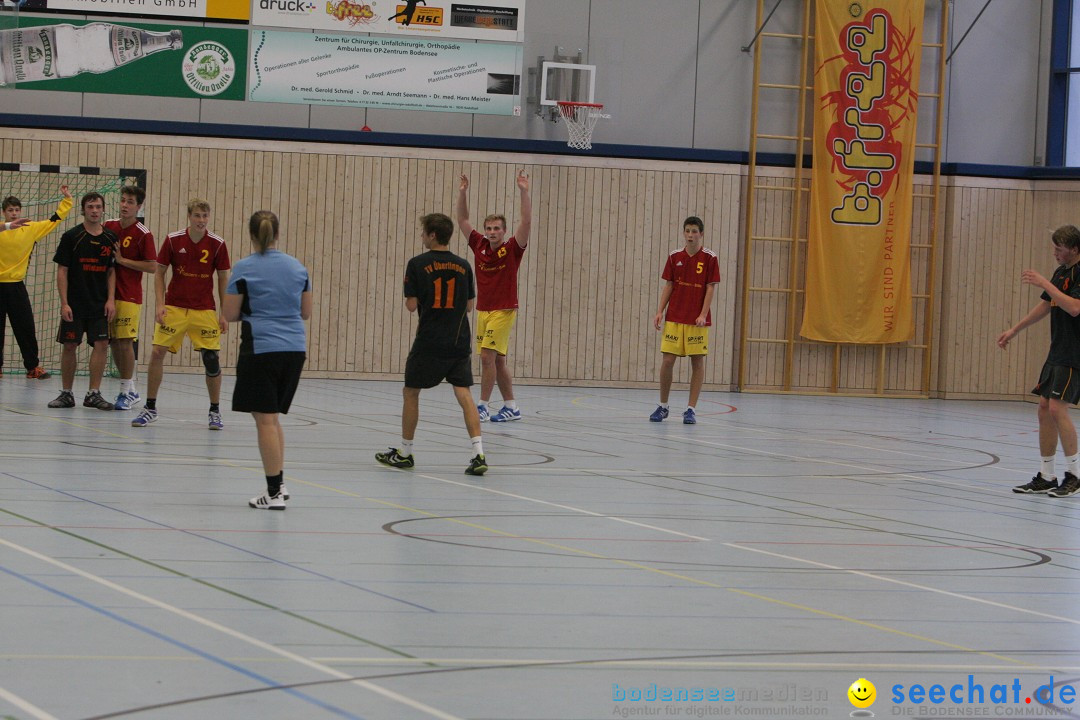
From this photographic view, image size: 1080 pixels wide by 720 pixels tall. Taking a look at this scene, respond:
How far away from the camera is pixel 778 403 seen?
17578 mm

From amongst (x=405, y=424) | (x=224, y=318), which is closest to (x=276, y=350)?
(x=224, y=318)

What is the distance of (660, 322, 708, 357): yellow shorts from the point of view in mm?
13828

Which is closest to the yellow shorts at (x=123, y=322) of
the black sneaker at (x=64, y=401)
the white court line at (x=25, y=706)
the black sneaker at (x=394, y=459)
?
the black sneaker at (x=64, y=401)

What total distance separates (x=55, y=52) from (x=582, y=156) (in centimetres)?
742

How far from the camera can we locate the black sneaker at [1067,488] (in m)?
9.00

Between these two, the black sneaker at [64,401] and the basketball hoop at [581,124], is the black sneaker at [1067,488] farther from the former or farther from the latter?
the basketball hoop at [581,124]

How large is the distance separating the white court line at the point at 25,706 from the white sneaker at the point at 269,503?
334 centimetres

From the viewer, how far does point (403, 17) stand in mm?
18406

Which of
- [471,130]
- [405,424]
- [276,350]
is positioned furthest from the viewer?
[471,130]

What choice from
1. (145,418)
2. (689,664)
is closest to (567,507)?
(689,664)

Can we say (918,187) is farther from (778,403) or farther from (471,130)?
(471,130)

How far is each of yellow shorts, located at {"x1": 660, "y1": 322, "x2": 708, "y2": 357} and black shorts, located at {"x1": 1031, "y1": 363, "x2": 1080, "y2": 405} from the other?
522cm

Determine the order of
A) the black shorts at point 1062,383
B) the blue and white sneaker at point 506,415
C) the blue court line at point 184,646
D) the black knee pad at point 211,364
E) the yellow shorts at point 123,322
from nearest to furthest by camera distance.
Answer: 1. the blue court line at point 184,646
2. the black shorts at point 1062,383
3. the black knee pad at point 211,364
4. the yellow shorts at point 123,322
5. the blue and white sneaker at point 506,415

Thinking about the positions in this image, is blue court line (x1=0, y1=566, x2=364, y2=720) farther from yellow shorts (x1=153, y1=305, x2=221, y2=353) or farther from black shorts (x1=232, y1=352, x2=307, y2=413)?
yellow shorts (x1=153, y1=305, x2=221, y2=353)
